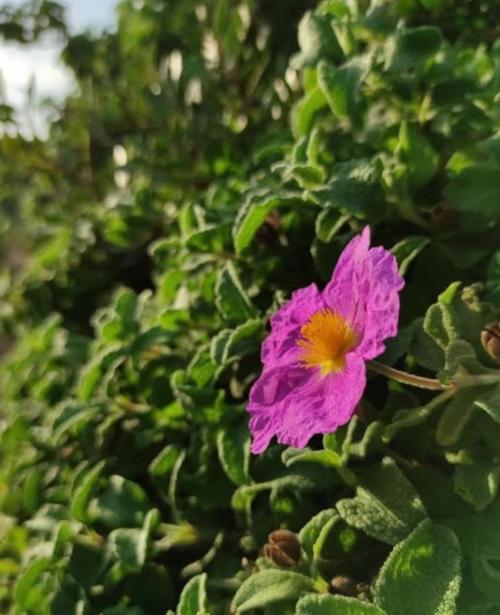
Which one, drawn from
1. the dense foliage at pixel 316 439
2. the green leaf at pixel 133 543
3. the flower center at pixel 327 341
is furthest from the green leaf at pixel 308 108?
the green leaf at pixel 133 543

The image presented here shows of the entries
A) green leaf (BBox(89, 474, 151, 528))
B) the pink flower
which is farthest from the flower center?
green leaf (BBox(89, 474, 151, 528))

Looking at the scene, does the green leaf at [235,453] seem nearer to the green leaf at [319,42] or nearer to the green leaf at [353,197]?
the green leaf at [353,197]

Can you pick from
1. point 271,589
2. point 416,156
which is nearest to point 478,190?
point 416,156

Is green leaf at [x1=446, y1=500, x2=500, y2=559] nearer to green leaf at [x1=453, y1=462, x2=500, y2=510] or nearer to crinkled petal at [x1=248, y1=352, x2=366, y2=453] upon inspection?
green leaf at [x1=453, y1=462, x2=500, y2=510]

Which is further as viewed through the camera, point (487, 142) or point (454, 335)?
point (487, 142)

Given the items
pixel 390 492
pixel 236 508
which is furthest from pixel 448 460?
pixel 236 508

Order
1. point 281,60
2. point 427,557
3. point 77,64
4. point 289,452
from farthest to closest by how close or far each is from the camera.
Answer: point 77,64 < point 281,60 < point 289,452 < point 427,557

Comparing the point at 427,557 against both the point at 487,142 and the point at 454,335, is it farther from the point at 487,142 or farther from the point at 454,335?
the point at 487,142
